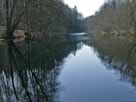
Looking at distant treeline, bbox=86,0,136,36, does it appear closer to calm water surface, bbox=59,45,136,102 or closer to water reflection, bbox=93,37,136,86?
water reflection, bbox=93,37,136,86

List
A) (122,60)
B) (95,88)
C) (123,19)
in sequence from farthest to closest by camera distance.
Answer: (123,19)
(122,60)
(95,88)

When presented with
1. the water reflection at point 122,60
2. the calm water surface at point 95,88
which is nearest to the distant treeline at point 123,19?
the water reflection at point 122,60

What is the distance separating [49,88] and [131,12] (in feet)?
165

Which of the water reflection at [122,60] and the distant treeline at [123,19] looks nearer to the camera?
the water reflection at [122,60]

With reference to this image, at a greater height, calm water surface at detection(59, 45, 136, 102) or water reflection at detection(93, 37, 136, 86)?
calm water surface at detection(59, 45, 136, 102)


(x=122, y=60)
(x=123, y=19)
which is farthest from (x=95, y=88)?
(x=123, y=19)

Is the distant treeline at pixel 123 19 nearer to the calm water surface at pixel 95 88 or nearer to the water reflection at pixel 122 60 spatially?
the water reflection at pixel 122 60

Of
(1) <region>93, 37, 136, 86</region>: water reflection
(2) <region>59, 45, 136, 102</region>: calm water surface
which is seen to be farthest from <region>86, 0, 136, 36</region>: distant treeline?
(2) <region>59, 45, 136, 102</region>: calm water surface

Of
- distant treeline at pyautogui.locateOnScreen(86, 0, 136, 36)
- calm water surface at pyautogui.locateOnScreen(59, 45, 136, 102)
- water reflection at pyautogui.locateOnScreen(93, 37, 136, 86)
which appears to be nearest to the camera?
calm water surface at pyautogui.locateOnScreen(59, 45, 136, 102)

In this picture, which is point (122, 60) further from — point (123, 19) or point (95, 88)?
point (123, 19)

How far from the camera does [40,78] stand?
13.0m

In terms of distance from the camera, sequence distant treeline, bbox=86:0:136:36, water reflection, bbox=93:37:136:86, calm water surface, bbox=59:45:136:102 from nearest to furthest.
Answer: calm water surface, bbox=59:45:136:102
water reflection, bbox=93:37:136:86
distant treeline, bbox=86:0:136:36

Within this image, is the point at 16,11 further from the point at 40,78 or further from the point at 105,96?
the point at 105,96

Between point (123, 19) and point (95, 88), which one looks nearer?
point (95, 88)
